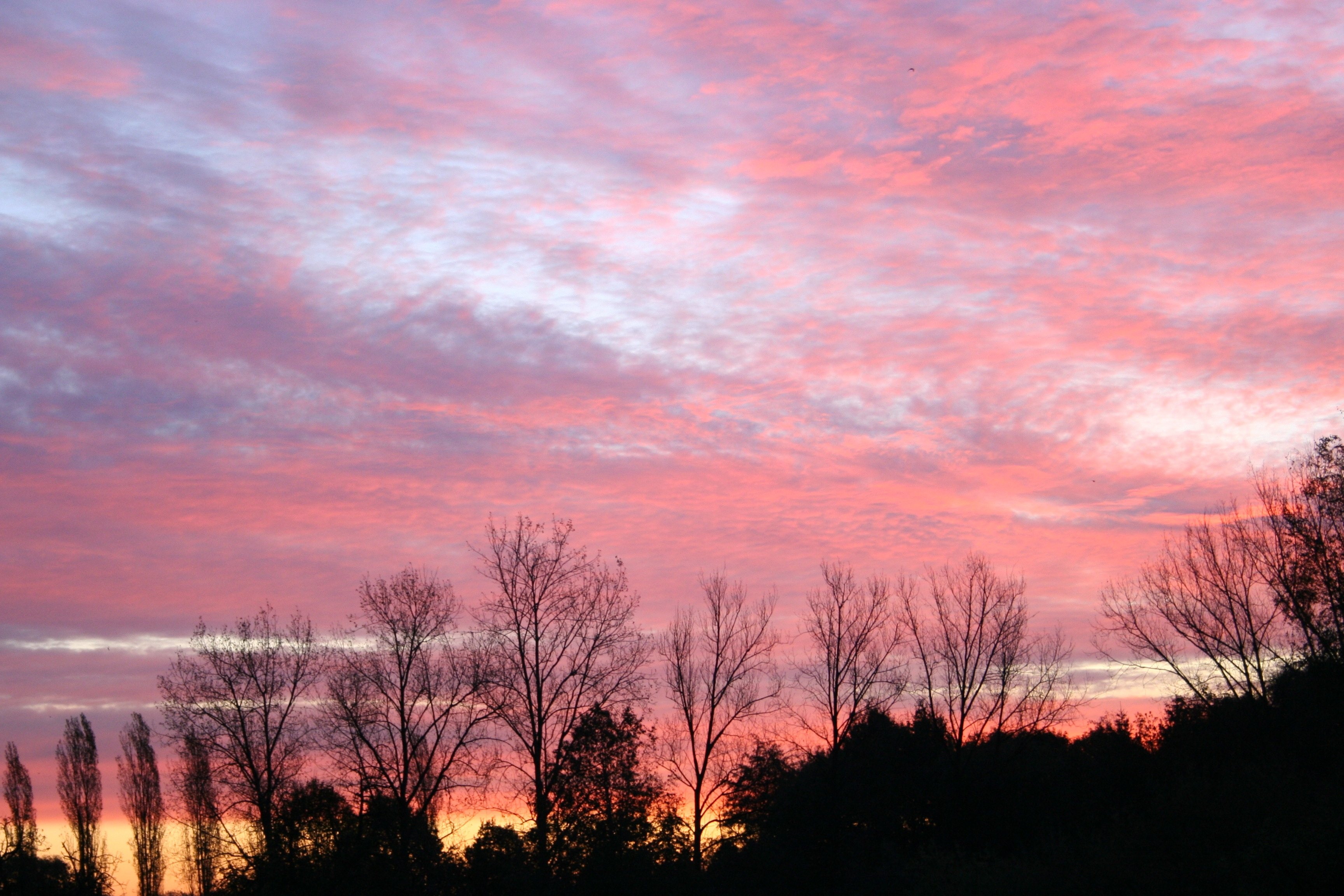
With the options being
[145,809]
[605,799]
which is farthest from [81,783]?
[605,799]

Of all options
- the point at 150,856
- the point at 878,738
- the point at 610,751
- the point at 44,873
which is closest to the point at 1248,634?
the point at 878,738

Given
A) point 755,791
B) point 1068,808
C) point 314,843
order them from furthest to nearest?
1. point 755,791
2. point 1068,808
3. point 314,843

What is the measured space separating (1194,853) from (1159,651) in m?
13.8

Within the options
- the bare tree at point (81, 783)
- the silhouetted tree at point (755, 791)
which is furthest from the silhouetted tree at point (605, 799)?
the bare tree at point (81, 783)

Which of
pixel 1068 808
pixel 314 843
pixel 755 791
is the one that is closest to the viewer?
pixel 314 843

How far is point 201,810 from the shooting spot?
56.2 meters

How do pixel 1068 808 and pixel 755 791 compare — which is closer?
pixel 1068 808

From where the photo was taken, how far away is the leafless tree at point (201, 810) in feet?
160

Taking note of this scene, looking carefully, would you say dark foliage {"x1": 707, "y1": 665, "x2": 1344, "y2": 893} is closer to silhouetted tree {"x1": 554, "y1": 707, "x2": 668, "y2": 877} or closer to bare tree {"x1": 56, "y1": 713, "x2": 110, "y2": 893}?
silhouetted tree {"x1": 554, "y1": 707, "x2": 668, "y2": 877}

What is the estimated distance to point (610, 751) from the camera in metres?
51.5

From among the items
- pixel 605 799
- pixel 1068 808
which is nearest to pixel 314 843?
pixel 605 799

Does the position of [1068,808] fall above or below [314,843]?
below

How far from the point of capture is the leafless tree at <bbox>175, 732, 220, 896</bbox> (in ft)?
160

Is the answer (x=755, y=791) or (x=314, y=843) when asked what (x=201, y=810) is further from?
(x=755, y=791)
